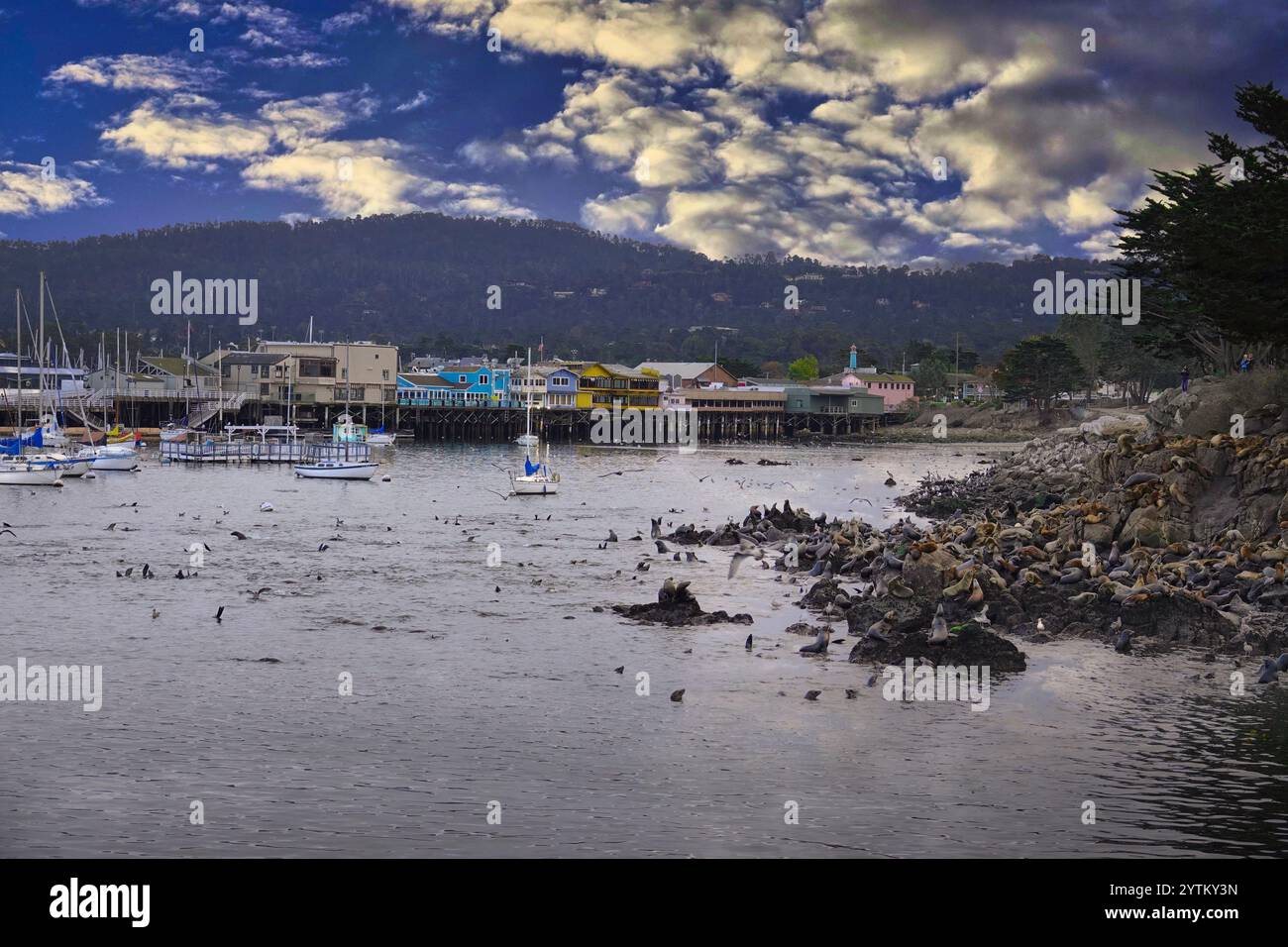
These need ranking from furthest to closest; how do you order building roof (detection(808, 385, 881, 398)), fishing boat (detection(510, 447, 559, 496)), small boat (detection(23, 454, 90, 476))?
building roof (detection(808, 385, 881, 398)), small boat (detection(23, 454, 90, 476)), fishing boat (detection(510, 447, 559, 496))

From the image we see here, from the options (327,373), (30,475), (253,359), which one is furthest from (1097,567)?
(253,359)

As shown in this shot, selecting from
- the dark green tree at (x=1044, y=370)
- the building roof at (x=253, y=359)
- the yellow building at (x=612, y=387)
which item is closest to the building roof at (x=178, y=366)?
the building roof at (x=253, y=359)

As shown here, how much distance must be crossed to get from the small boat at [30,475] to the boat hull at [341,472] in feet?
46.5

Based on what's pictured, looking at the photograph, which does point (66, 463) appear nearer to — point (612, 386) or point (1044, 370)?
point (612, 386)

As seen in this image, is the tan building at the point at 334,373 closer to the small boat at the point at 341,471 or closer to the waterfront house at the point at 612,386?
the waterfront house at the point at 612,386

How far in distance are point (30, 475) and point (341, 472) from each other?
16978mm

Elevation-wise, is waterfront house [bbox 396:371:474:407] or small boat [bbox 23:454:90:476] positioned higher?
waterfront house [bbox 396:371:474:407]

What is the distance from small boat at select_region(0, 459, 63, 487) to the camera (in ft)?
222

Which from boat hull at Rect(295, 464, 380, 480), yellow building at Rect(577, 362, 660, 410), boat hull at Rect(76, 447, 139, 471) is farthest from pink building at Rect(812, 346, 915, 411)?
boat hull at Rect(76, 447, 139, 471)

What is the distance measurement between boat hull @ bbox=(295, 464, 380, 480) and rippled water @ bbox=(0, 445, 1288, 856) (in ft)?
132

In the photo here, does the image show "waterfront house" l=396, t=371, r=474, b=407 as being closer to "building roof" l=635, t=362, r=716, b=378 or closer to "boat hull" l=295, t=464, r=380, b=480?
"building roof" l=635, t=362, r=716, b=378

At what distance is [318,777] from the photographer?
1609cm

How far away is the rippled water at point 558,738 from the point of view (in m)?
14.1
